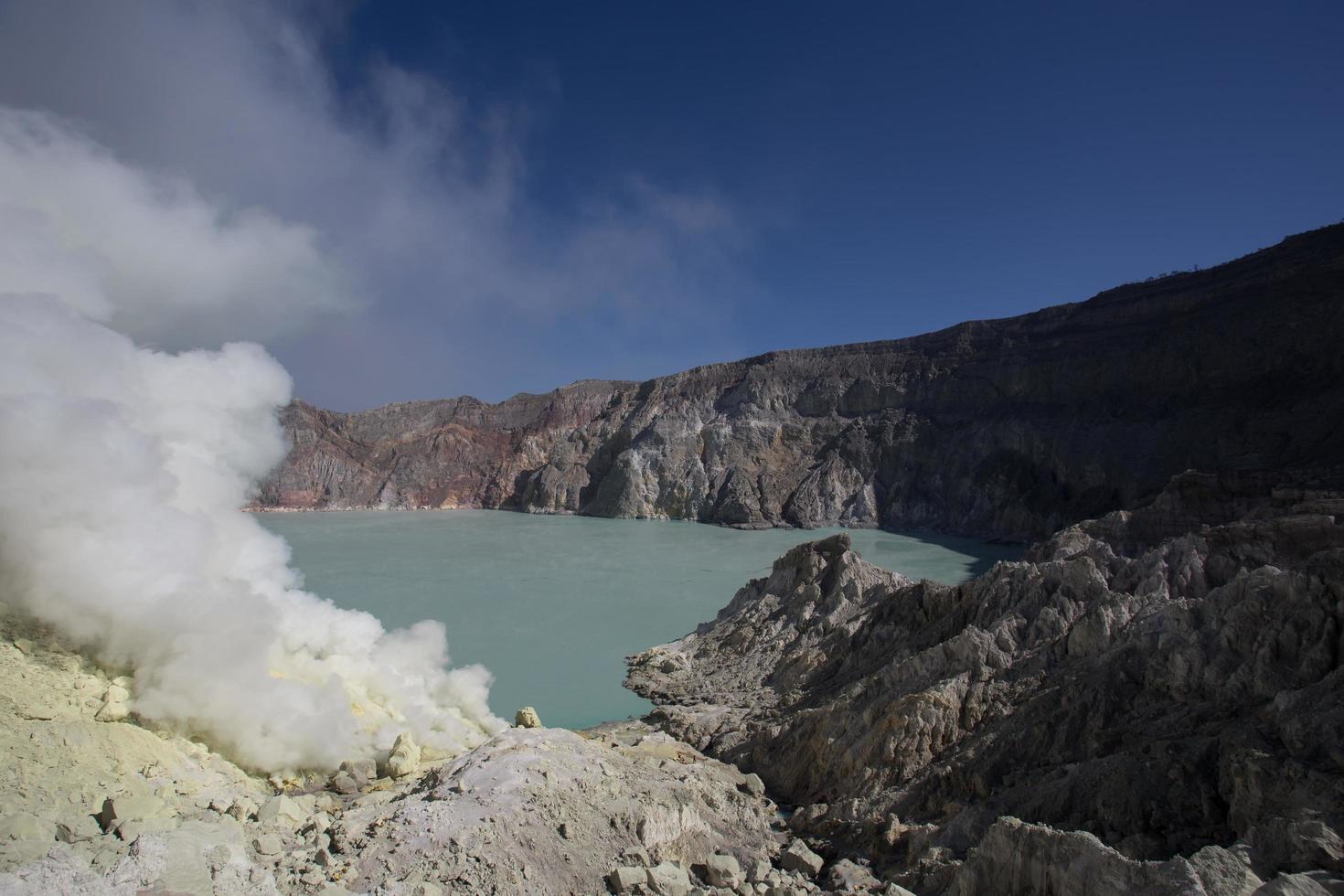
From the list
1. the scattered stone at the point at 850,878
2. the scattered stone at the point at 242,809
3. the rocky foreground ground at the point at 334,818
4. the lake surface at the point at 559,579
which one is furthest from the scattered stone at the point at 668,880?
the lake surface at the point at 559,579

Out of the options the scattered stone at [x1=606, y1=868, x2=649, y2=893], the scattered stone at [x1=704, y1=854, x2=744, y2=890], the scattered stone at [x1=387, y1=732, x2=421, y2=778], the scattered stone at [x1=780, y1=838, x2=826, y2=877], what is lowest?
the scattered stone at [x1=780, y1=838, x2=826, y2=877]

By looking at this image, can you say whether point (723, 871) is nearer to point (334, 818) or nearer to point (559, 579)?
point (334, 818)

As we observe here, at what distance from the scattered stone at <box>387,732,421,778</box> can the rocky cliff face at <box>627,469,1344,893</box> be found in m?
4.09

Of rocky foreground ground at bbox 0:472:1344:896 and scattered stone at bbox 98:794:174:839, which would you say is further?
scattered stone at bbox 98:794:174:839

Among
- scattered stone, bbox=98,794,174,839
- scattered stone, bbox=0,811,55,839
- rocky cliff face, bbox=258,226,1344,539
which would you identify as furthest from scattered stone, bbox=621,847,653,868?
rocky cliff face, bbox=258,226,1344,539

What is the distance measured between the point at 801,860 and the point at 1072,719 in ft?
10.1

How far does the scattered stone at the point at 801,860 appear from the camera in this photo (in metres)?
7.03

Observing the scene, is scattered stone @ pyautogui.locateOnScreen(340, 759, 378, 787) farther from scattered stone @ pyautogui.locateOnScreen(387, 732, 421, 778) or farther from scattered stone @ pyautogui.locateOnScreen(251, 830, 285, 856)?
scattered stone @ pyautogui.locateOnScreen(251, 830, 285, 856)

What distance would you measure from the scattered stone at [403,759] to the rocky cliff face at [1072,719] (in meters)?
4.09

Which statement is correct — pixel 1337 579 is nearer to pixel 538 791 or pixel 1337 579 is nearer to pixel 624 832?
→ pixel 624 832

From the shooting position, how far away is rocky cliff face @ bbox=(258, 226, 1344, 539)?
36844 mm

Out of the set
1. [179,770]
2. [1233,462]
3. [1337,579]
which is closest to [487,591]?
[179,770]

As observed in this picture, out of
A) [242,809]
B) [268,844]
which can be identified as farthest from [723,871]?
[242,809]

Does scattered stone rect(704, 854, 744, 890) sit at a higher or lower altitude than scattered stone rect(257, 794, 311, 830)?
lower
